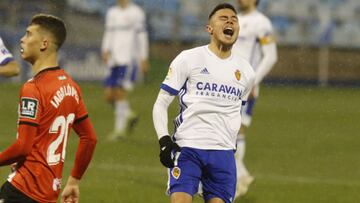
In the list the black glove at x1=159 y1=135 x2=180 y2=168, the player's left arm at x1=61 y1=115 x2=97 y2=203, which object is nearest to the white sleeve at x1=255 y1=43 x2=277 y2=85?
the black glove at x1=159 y1=135 x2=180 y2=168

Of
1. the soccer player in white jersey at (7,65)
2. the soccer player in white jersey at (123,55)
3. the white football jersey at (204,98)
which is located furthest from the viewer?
the soccer player in white jersey at (123,55)

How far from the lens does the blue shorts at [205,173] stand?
25.3ft

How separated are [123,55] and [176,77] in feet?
35.1

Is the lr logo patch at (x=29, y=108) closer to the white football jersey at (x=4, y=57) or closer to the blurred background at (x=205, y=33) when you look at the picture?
the white football jersey at (x=4, y=57)

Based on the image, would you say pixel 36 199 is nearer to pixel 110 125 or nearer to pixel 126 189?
pixel 126 189

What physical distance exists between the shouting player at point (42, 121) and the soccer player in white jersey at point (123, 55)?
10.8 m

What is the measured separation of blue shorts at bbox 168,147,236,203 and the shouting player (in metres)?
1.09

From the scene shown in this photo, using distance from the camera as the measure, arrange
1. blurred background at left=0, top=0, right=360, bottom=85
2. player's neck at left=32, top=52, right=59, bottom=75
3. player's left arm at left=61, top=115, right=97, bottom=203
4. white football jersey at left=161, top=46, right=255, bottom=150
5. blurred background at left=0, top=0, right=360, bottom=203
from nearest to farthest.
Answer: player's neck at left=32, top=52, right=59, bottom=75, player's left arm at left=61, top=115, right=97, bottom=203, white football jersey at left=161, top=46, right=255, bottom=150, blurred background at left=0, top=0, right=360, bottom=203, blurred background at left=0, top=0, right=360, bottom=85

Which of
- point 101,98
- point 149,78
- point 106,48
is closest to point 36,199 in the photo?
point 106,48

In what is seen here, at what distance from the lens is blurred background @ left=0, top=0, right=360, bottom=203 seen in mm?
13047

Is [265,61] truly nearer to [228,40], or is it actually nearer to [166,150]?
[228,40]

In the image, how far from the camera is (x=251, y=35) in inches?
476

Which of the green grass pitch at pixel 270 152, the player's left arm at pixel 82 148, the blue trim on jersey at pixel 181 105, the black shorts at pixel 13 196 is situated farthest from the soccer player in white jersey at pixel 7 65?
the green grass pitch at pixel 270 152

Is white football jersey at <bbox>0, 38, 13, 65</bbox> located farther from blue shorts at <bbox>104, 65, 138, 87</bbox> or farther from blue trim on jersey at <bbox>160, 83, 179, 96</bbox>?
blue shorts at <bbox>104, 65, 138, 87</bbox>
